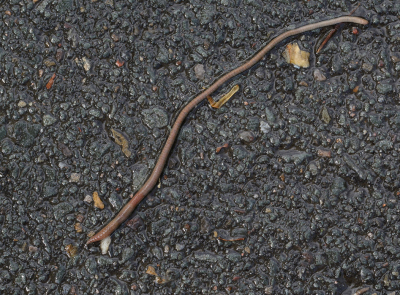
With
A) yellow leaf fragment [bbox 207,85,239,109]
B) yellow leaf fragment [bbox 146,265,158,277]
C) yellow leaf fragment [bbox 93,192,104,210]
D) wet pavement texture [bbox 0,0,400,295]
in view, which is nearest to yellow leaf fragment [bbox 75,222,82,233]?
wet pavement texture [bbox 0,0,400,295]

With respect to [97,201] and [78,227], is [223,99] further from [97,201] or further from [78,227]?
[78,227]

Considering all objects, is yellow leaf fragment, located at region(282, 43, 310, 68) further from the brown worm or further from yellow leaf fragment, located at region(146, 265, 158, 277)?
yellow leaf fragment, located at region(146, 265, 158, 277)

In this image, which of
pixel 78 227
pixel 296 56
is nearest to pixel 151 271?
Answer: pixel 78 227

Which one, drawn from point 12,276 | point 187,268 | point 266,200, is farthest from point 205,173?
point 12,276

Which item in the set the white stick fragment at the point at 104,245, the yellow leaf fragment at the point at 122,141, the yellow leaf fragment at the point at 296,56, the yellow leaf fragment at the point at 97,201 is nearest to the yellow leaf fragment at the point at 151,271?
the white stick fragment at the point at 104,245

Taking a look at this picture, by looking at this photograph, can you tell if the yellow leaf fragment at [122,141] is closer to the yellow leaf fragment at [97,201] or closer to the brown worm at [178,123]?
the brown worm at [178,123]

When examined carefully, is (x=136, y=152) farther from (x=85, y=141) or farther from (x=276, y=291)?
(x=276, y=291)
